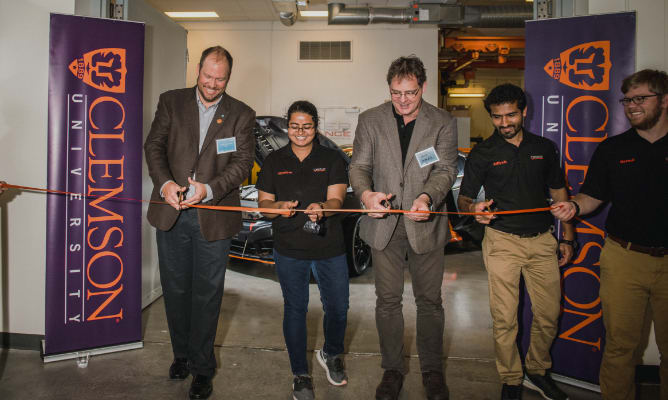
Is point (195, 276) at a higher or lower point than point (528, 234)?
lower

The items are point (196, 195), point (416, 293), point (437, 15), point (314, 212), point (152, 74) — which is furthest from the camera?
point (437, 15)

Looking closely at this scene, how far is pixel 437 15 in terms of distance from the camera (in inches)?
282

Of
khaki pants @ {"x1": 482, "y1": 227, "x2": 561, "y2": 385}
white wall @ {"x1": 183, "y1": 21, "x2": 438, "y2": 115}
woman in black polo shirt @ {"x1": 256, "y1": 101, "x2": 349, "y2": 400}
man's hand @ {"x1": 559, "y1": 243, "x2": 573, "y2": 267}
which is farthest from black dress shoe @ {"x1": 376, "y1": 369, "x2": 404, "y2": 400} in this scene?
white wall @ {"x1": 183, "y1": 21, "x2": 438, "y2": 115}

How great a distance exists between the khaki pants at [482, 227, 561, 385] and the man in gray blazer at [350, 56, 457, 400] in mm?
285

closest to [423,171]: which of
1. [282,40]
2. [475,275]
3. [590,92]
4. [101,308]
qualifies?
[590,92]

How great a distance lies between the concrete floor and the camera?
2355 mm

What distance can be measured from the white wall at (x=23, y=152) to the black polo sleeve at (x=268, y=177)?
5.14 ft

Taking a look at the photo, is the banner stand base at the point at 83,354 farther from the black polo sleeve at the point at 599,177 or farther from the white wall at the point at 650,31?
the white wall at the point at 650,31

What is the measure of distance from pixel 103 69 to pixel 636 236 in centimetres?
295

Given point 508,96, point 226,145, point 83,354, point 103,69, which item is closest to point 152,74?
point 103,69

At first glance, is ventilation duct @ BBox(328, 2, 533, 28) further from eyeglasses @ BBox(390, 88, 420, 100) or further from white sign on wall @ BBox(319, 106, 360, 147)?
eyeglasses @ BBox(390, 88, 420, 100)

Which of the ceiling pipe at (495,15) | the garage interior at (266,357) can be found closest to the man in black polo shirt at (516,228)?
the garage interior at (266,357)

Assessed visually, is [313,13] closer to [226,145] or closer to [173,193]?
[226,145]

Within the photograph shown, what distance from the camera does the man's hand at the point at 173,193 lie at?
212cm
